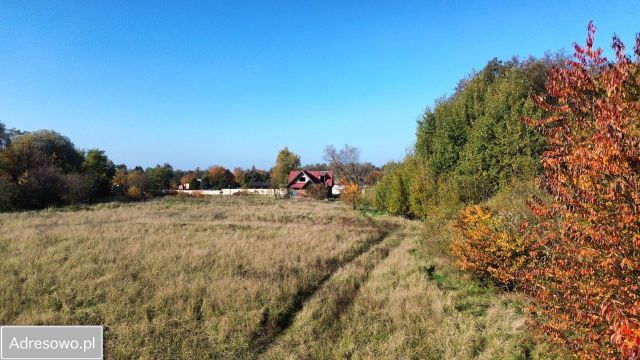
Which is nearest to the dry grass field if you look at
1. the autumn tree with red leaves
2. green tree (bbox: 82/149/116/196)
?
the autumn tree with red leaves

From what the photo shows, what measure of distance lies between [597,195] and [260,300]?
7.93 meters

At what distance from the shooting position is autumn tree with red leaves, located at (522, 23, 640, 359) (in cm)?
344

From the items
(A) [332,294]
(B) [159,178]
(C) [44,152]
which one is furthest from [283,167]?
→ (A) [332,294]

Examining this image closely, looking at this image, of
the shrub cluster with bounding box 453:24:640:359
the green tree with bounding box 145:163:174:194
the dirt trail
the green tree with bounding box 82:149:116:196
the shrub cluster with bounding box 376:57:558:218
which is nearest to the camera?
the shrub cluster with bounding box 453:24:640:359

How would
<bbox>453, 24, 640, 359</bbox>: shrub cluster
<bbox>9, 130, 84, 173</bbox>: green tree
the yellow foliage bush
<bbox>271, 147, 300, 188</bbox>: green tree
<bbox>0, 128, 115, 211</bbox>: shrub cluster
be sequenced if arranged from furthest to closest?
<bbox>271, 147, 300, 188</bbox>: green tree
the yellow foliage bush
<bbox>9, 130, 84, 173</bbox>: green tree
<bbox>0, 128, 115, 211</bbox>: shrub cluster
<bbox>453, 24, 640, 359</bbox>: shrub cluster

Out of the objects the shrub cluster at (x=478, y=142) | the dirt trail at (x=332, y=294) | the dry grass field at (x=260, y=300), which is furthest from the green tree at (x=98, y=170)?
the dirt trail at (x=332, y=294)

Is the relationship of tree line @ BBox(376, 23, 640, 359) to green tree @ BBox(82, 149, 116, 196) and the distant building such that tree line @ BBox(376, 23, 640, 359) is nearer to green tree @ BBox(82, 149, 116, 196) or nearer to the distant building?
green tree @ BBox(82, 149, 116, 196)

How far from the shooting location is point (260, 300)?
9.68 metres

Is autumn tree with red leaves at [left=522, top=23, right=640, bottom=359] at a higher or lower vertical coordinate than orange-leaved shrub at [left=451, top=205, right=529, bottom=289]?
higher

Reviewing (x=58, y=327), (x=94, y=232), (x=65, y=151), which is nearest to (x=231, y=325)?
(x=58, y=327)

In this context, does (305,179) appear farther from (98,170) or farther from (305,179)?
(98,170)

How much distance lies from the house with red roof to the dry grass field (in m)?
48.8

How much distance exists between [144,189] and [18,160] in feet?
58.7

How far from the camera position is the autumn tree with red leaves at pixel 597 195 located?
344 centimetres
